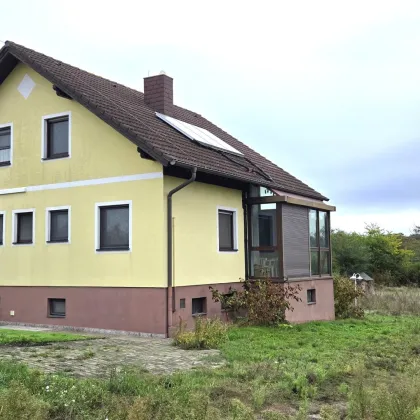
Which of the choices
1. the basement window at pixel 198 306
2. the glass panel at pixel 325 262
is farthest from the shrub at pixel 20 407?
the glass panel at pixel 325 262

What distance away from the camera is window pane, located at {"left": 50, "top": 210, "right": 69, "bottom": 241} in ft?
47.0

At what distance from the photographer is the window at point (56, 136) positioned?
1448 centimetres

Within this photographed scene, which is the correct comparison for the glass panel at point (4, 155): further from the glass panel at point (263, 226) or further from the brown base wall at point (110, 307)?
the glass panel at point (263, 226)

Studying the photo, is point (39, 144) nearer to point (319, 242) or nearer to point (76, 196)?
point (76, 196)

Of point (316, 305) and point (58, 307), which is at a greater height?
point (58, 307)

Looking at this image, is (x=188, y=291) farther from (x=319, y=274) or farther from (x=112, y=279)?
(x=319, y=274)

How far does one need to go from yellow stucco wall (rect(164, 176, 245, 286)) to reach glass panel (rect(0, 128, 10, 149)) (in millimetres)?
5568

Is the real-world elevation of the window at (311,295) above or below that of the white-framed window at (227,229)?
below

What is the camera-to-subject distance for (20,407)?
502 centimetres

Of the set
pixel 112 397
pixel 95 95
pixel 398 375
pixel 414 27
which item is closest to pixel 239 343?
pixel 398 375

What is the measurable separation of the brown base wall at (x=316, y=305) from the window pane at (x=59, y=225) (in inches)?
248

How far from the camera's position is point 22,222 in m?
15.2

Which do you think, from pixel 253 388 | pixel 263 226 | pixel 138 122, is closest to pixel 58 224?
pixel 138 122

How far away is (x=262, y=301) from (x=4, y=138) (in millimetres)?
8494
